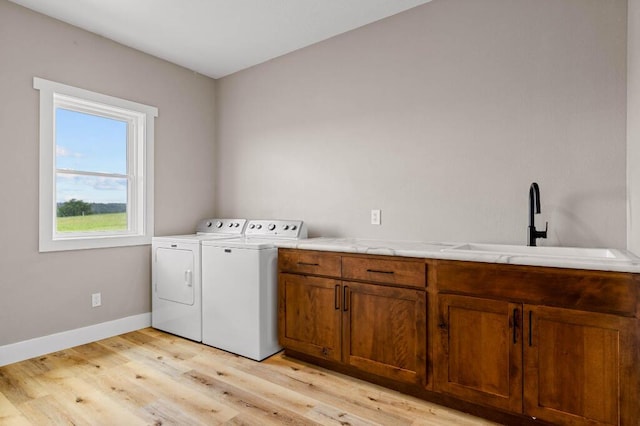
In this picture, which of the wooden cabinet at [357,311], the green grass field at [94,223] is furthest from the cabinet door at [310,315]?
the green grass field at [94,223]

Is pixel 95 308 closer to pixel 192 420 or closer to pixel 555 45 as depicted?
pixel 192 420

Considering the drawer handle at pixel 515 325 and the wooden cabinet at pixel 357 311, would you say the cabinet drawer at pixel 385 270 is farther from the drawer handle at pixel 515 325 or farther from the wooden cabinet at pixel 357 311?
the drawer handle at pixel 515 325

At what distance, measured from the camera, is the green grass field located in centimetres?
300

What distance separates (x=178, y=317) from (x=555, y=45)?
3429mm

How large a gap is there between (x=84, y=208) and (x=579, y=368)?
3.61m

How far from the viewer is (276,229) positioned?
3197 millimetres

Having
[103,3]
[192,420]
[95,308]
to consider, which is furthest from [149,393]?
[103,3]

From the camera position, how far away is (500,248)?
2.29 metres

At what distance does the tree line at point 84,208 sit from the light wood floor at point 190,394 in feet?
3.65

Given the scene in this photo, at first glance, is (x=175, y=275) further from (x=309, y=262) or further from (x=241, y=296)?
(x=309, y=262)

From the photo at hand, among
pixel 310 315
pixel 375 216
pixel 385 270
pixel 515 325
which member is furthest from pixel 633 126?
pixel 310 315

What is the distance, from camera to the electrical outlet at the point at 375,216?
9.39 feet

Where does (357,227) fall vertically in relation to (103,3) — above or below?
below

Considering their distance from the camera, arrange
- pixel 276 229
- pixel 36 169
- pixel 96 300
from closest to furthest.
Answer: pixel 36 169, pixel 96 300, pixel 276 229
